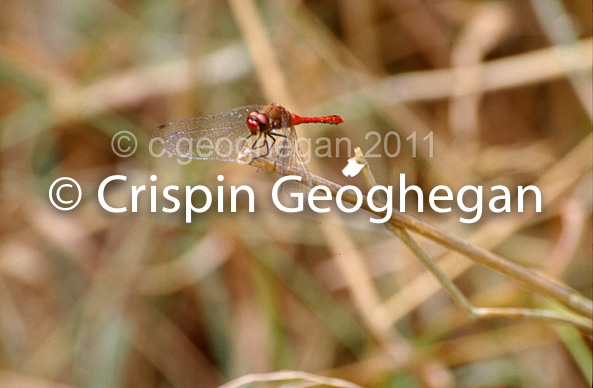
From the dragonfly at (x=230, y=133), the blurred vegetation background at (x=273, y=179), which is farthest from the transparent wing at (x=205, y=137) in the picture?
the blurred vegetation background at (x=273, y=179)

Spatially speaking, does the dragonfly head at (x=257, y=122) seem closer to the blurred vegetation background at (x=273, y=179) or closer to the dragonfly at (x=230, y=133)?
the dragonfly at (x=230, y=133)

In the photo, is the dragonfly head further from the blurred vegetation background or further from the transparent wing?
the blurred vegetation background

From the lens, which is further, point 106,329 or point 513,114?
point 513,114

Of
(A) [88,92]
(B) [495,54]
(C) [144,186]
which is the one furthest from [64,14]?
(B) [495,54]

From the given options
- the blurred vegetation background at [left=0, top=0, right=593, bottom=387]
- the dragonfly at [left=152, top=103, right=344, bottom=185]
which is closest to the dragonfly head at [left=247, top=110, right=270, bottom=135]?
the dragonfly at [left=152, top=103, right=344, bottom=185]

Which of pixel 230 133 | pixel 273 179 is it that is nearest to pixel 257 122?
pixel 230 133

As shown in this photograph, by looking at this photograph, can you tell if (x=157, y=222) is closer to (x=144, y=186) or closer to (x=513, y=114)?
(x=144, y=186)
